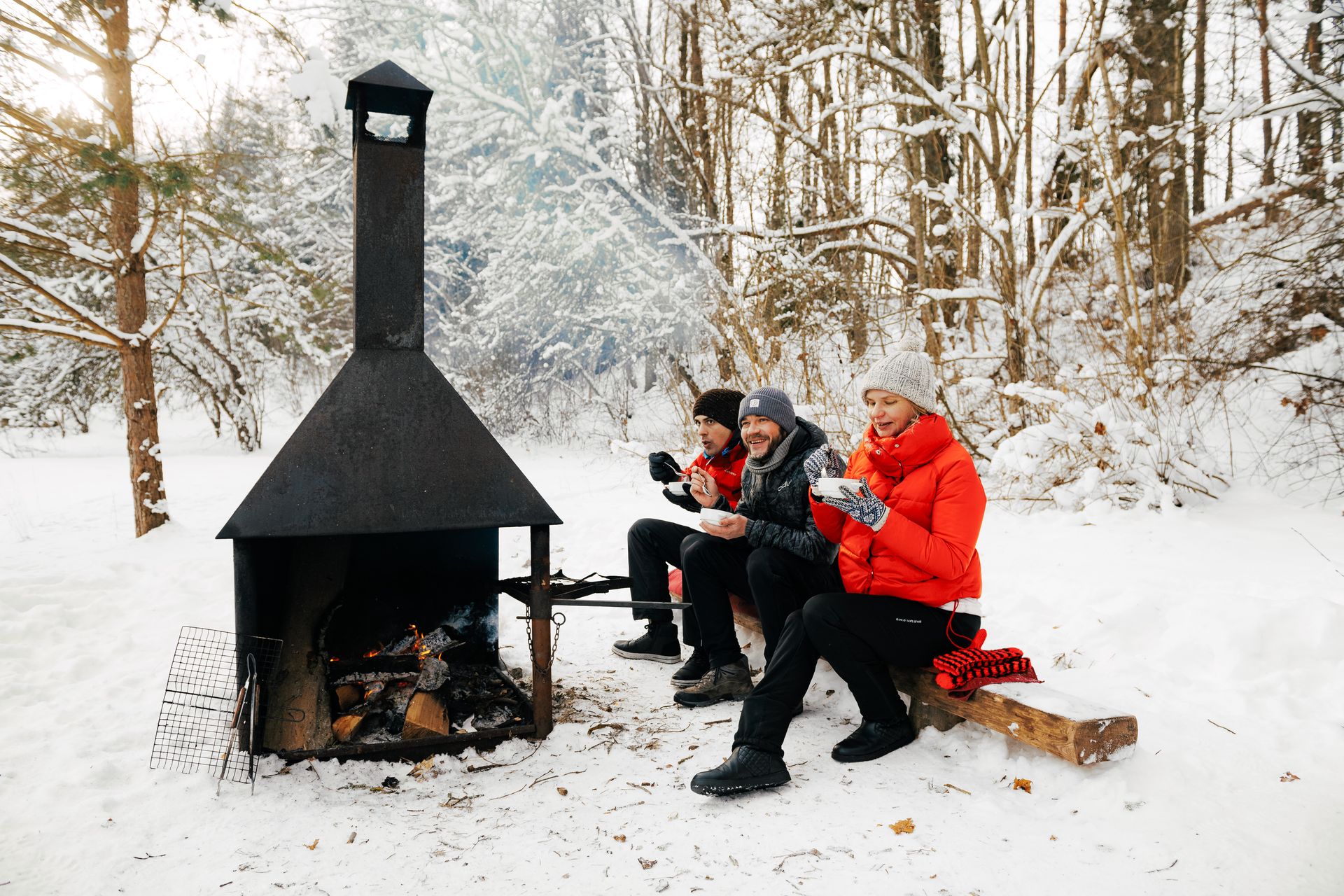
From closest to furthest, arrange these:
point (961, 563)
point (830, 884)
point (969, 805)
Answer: point (830, 884) < point (969, 805) < point (961, 563)

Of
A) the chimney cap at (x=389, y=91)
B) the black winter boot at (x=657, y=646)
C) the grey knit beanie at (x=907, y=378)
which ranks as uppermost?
the chimney cap at (x=389, y=91)

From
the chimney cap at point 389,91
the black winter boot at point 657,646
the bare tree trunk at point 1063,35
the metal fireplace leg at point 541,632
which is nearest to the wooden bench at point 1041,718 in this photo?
the metal fireplace leg at point 541,632

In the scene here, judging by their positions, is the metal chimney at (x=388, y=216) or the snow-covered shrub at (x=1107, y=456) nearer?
the metal chimney at (x=388, y=216)

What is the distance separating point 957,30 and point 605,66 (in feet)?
15.0

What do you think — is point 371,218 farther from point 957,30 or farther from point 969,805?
point 957,30

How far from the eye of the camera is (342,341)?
45.5 feet

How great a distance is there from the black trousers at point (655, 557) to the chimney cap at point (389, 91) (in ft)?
7.23

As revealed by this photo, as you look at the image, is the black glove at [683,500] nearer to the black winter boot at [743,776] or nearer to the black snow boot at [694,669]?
the black snow boot at [694,669]

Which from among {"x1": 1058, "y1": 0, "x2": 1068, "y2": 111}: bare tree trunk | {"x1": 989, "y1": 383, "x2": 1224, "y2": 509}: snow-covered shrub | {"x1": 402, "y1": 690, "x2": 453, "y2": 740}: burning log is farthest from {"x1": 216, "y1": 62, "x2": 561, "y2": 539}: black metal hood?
{"x1": 1058, "y1": 0, "x2": 1068, "y2": 111}: bare tree trunk

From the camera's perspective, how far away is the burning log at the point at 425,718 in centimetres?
311

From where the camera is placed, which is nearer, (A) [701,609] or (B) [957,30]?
A: (A) [701,609]

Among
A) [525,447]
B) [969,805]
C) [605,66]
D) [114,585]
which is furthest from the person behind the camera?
[525,447]

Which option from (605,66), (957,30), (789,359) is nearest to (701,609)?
(789,359)

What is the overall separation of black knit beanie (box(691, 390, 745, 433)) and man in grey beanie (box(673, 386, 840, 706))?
0.38 metres
